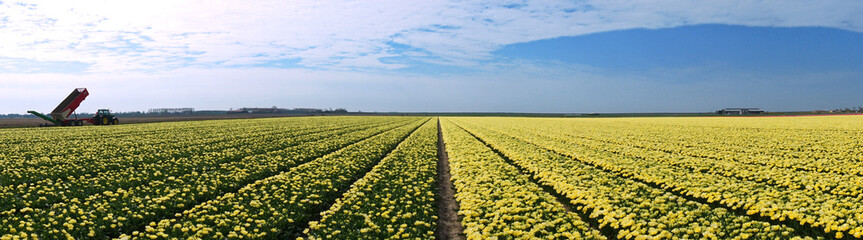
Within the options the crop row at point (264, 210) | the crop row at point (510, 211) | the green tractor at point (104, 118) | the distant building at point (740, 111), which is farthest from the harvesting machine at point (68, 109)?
the distant building at point (740, 111)

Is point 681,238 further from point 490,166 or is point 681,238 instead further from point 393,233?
point 490,166

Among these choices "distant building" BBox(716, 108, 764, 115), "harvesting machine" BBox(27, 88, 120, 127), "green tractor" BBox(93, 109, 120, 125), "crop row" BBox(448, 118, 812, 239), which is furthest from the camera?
"distant building" BBox(716, 108, 764, 115)

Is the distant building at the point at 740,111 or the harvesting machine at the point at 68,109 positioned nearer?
the harvesting machine at the point at 68,109

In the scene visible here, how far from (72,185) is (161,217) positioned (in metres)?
4.88

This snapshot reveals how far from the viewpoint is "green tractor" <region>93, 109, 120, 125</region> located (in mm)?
53519

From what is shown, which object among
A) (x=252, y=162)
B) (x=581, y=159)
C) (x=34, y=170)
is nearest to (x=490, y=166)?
(x=581, y=159)

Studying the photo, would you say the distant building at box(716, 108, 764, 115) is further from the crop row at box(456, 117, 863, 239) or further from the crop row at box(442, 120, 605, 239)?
the crop row at box(442, 120, 605, 239)

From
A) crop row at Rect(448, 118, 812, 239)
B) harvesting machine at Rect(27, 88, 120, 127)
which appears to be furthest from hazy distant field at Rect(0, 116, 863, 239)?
harvesting machine at Rect(27, 88, 120, 127)

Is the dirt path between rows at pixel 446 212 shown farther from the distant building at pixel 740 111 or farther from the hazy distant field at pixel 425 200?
the distant building at pixel 740 111

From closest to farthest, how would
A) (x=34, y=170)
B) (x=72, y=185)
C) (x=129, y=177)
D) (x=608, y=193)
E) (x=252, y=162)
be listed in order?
(x=608, y=193)
(x=72, y=185)
(x=129, y=177)
(x=34, y=170)
(x=252, y=162)

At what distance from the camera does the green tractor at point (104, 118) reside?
53519mm

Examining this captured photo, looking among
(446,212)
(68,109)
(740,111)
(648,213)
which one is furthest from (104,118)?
(740,111)

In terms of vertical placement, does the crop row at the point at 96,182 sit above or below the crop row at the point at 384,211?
above

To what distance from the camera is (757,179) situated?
42.2 feet
